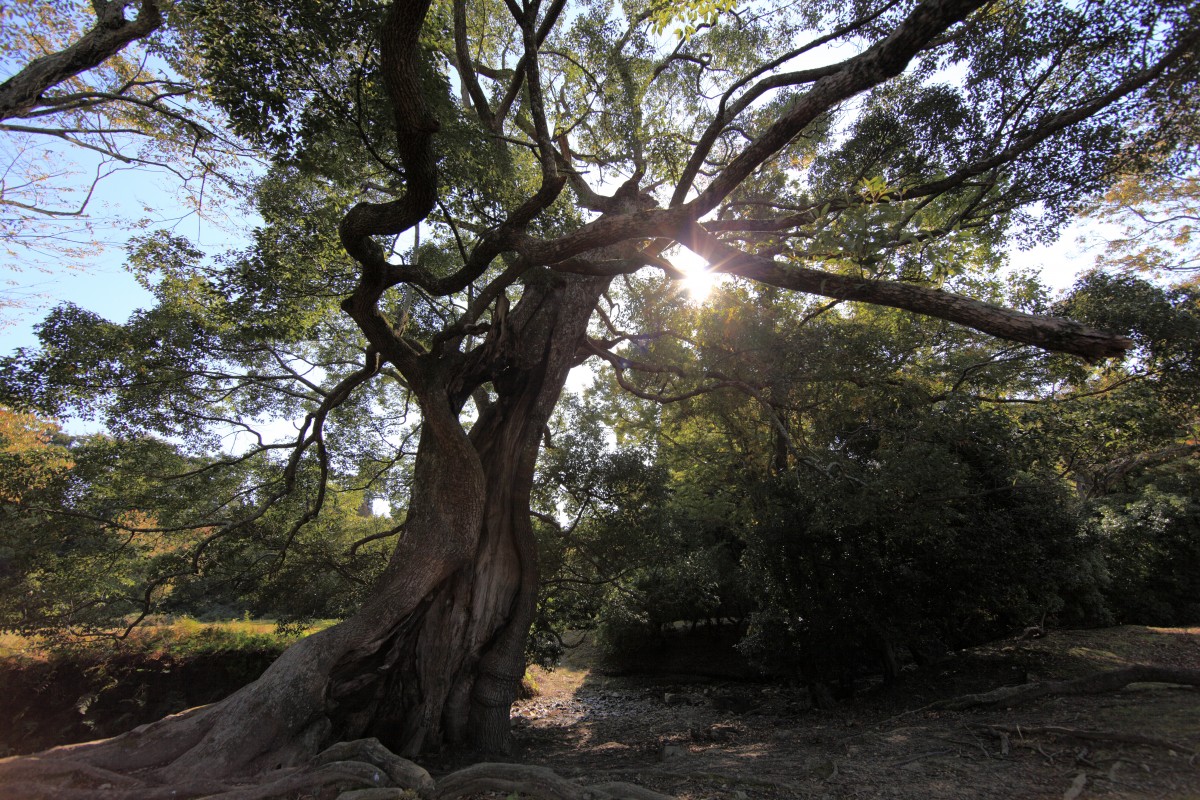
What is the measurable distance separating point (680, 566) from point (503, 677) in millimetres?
3579

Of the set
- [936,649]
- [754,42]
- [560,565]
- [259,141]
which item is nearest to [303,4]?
[259,141]

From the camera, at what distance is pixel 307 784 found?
11.8 ft

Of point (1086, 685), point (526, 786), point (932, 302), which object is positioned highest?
point (932, 302)

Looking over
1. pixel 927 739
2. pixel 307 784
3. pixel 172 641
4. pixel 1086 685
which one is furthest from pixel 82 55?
pixel 1086 685

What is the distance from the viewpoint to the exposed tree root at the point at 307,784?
347cm

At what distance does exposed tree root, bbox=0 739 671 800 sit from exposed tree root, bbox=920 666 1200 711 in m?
4.39

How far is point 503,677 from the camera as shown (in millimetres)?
5770

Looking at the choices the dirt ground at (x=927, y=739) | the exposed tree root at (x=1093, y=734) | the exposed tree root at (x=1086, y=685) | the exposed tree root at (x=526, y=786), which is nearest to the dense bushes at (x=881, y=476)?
the dirt ground at (x=927, y=739)

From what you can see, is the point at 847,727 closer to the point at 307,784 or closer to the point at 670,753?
the point at 670,753

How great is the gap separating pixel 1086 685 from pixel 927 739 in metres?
1.93

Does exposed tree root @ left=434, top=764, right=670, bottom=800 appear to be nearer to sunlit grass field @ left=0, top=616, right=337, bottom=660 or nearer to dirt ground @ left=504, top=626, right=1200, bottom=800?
dirt ground @ left=504, top=626, right=1200, bottom=800

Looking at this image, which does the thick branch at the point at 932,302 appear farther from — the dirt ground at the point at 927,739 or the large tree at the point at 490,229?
the dirt ground at the point at 927,739

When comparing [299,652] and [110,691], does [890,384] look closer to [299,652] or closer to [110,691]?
[299,652]

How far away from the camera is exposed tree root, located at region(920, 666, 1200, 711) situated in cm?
478
